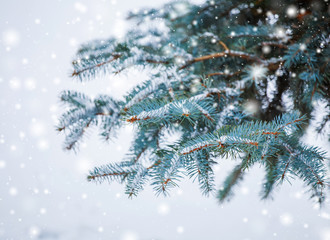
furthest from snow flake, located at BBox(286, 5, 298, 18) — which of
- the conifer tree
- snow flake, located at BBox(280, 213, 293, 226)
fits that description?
snow flake, located at BBox(280, 213, 293, 226)

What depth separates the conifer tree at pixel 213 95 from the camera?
0.33 metres

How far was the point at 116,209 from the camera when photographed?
0.88 meters

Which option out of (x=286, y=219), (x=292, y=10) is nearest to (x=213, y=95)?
(x=292, y=10)

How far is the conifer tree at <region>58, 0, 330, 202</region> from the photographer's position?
0.33 m

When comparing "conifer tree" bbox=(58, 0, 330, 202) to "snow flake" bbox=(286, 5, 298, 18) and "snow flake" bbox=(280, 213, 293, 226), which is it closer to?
"snow flake" bbox=(286, 5, 298, 18)

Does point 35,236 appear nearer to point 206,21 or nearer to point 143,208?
point 143,208

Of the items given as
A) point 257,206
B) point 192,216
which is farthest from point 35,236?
point 257,206

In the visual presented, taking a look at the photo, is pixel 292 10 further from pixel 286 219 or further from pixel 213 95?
pixel 286 219

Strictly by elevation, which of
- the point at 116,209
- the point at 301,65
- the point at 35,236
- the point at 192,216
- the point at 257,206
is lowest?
the point at 35,236

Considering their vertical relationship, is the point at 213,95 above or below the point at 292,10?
below

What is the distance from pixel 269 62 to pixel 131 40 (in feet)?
1.08

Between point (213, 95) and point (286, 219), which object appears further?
point (286, 219)

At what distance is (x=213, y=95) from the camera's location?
432 mm

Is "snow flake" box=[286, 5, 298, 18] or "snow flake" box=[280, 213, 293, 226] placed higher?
"snow flake" box=[286, 5, 298, 18]
